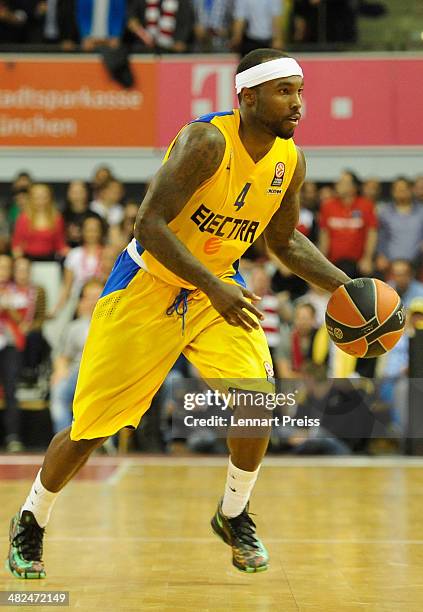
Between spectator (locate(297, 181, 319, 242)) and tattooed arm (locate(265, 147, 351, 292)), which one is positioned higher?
tattooed arm (locate(265, 147, 351, 292))

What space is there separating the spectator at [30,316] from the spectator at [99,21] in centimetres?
322

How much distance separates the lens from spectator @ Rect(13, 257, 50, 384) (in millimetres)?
10180

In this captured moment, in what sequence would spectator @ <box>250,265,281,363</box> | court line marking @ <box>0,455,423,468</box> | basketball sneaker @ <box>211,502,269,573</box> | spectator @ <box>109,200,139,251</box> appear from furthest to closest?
spectator @ <box>109,200,139,251</box> → spectator @ <box>250,265,281,363</box> → court line marking @ <box>0,455,423,468</box> → basketball sneaker @ <box>211,502,269,573</box>

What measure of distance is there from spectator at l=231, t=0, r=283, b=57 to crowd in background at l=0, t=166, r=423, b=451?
71.8 inches

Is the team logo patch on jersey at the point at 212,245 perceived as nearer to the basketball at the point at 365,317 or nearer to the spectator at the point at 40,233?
the basketball at the point at 365,317

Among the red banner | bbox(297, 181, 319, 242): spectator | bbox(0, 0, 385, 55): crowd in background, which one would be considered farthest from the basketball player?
bbox(0, 0, 385, 55): crowd in background

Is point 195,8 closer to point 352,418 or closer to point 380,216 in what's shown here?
point 380,216

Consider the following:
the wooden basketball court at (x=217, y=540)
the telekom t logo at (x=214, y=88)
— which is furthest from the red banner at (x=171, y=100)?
the wooden basketball court at (x=217, y=540)

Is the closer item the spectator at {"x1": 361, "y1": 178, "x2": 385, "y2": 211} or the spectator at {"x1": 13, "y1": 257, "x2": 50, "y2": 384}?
the spectator at {"x1": 13, "y1": 257, "x2": 50, "y2": 384}

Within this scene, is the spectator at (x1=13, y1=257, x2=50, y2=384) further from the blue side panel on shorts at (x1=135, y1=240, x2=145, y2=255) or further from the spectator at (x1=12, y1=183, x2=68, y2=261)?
the blue side panel on shorts at (x1=135, y1=240, x2=145, y2=255)

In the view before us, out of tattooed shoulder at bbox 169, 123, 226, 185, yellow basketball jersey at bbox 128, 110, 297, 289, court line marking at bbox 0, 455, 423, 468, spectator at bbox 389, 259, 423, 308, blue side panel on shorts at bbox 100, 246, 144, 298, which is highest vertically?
tattooed shoulder at bbox 169, 123, 226, 185

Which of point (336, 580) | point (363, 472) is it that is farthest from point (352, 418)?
point (336, 580)

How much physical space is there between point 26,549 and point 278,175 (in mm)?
1904

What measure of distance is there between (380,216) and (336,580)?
6.67 m
